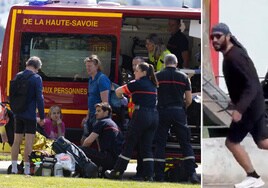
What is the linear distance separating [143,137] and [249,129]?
18.5 ft

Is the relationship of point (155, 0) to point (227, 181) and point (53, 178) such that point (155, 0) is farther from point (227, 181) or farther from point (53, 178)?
point (227, 181)

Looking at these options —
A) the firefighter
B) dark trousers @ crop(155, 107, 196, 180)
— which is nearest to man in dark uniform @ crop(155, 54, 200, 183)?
dark trousers @ crop(155, 107, 196, 180)

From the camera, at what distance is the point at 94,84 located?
430 inches

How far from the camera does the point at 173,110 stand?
380 inches

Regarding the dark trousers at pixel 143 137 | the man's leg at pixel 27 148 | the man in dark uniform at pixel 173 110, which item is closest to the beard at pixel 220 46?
the man in dark uniform at pixel 173 110

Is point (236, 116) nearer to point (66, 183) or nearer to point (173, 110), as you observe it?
point (66, 183)

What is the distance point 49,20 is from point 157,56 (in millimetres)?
1691

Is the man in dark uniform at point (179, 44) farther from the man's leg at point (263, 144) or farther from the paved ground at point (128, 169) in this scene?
the man's leg at point (263, 144)

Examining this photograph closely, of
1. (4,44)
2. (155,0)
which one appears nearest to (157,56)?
Result: (155,0)

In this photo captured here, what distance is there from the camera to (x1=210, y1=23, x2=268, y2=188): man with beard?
4.35 m

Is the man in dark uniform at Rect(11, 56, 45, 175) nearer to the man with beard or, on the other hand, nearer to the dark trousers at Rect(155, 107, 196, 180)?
the dark trousers at Rect(155, 107, 196, 180)

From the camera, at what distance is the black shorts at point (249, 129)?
14.4ft

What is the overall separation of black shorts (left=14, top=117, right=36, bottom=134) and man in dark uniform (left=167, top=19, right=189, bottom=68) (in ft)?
7.90

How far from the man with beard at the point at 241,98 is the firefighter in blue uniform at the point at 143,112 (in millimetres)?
5207
